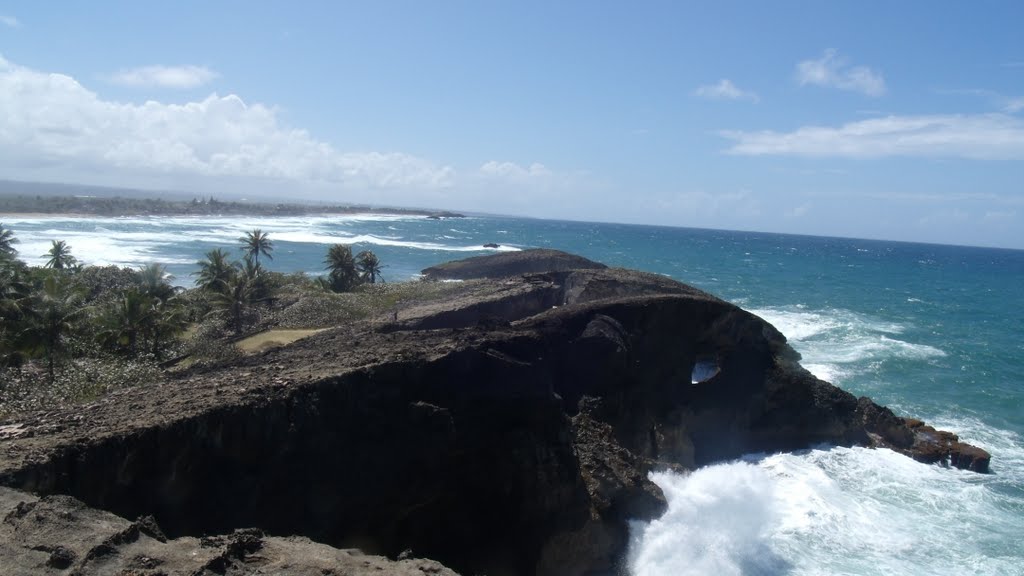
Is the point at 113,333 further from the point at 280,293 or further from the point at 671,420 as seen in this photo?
the point at 671,420

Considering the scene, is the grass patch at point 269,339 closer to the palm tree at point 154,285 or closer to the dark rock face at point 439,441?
the dark rock face at point 439,441

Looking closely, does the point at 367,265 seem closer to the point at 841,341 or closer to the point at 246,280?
the point at 246,280

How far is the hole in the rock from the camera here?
30.1m

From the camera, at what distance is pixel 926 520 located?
24.3 m

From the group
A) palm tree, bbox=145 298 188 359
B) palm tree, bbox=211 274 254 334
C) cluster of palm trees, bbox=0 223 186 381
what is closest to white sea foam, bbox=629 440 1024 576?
cluster of palm trees, bbox=0 223 186 381

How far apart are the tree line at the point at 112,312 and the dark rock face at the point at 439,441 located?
9342mm

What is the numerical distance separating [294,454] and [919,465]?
27042 mm

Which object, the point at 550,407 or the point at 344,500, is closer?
the point at 344,500

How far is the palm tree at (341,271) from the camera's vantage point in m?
54.5

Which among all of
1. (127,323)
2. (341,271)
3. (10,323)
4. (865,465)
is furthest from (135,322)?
(865,465)

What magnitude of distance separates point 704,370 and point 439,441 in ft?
53.4

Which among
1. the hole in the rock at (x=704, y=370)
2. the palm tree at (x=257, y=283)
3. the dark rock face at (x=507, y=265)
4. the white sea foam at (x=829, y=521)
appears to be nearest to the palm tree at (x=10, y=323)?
the palm tree at (x=257, y=283)

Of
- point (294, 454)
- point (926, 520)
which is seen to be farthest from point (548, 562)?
point (926, 520)

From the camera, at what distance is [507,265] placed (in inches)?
2488
